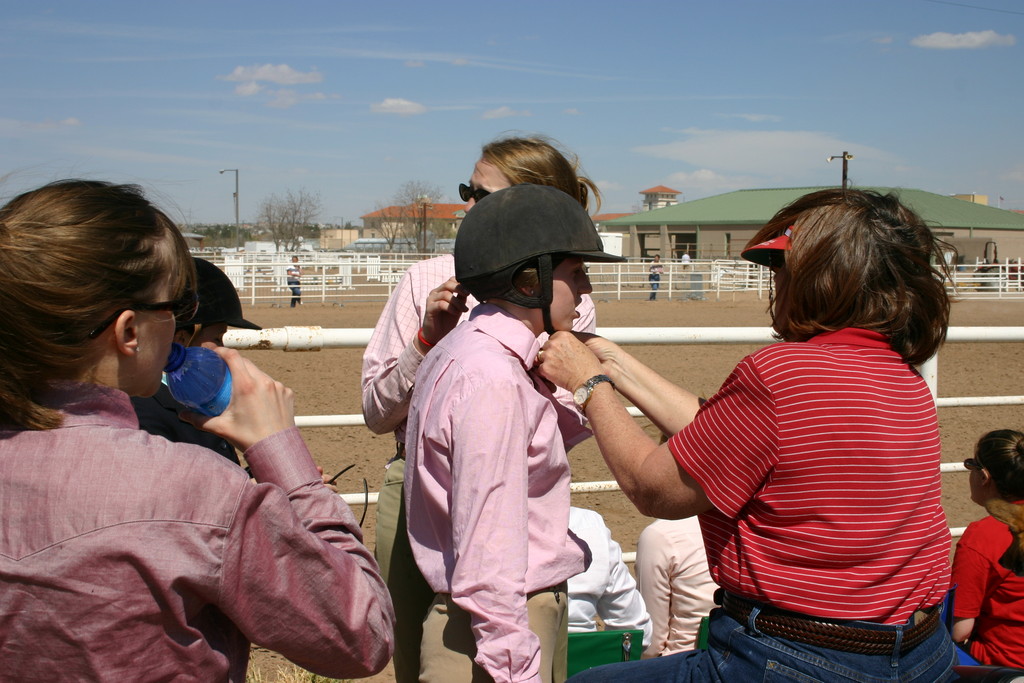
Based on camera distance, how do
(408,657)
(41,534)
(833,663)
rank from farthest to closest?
1. (408,657)
2. (833,663)
3. (41,534)

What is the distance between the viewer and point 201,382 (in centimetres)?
129

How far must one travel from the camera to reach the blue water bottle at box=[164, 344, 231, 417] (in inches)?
51.0

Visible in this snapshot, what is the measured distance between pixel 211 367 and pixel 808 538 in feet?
3.62

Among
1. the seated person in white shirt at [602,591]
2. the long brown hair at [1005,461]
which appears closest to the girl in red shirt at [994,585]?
the long brown hair at [1005,461]

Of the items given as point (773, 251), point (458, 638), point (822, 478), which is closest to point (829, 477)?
point (822, 478)

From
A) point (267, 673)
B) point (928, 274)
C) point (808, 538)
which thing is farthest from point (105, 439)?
point (267, 673)

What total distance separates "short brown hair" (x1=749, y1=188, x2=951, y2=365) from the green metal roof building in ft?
180

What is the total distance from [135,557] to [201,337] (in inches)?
59.6

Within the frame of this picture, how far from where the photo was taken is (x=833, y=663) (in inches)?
61.7

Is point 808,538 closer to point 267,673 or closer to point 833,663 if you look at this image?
point 833,663

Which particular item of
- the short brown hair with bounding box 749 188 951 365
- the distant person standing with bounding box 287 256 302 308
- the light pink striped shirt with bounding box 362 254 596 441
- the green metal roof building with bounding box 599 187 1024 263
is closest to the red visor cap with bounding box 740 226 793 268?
the short brown hair with bounding box 749 188 951 365

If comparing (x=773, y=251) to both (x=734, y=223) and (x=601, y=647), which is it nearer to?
(x=601, y=647)

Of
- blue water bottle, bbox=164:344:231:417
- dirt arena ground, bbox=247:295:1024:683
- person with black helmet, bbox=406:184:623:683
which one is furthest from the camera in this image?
dirt arena ground, bbox=247:295:1024:683

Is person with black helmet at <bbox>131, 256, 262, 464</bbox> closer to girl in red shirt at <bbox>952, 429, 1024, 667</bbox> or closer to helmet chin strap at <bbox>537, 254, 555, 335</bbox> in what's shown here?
helmet chin strap at <bbox>537, 254, 555, 335</bbox>
